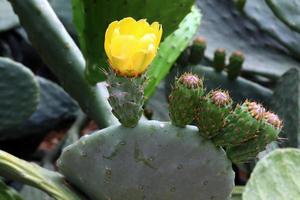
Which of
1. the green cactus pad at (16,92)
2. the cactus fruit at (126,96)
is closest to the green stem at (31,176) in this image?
→ the cactus fruit at (126,96)

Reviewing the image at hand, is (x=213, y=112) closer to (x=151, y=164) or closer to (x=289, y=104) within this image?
(x=151, y=164)

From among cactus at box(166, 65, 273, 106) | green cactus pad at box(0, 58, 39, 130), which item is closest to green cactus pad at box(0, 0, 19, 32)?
green cactus pad at box(0, 58, 39, 130)

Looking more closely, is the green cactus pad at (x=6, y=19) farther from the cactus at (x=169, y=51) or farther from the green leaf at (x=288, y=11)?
the green leaf at (x=288, y=11)

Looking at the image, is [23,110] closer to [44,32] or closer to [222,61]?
[44,32]

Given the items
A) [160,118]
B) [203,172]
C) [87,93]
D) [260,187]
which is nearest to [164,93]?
[160,118]

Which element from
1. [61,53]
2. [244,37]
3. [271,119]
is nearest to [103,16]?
[61,53]

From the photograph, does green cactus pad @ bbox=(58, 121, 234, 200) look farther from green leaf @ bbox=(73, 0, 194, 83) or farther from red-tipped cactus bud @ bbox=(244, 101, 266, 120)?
green leaf @ bbox=(73, 0, 194, 83)
